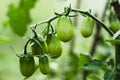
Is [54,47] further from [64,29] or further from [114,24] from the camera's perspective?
[114,24]

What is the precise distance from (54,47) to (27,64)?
0.10 metres

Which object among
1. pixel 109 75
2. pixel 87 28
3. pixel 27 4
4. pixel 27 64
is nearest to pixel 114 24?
pixel 87 28

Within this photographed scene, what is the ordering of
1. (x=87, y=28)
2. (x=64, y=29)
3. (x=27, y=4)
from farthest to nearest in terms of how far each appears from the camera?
(x=27, y=4) → (x=87, y=28) → (x=64, y=29)

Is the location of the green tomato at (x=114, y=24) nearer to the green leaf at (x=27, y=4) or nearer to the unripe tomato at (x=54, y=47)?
the unripe tomato at (x=54, y=47)

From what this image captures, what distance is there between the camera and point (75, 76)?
2584 mm

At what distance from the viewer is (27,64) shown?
149cm

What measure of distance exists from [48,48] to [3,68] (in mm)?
1493

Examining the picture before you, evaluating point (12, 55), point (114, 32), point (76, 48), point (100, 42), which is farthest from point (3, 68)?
point (114, 32)

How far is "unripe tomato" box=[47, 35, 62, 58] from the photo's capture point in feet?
4.96

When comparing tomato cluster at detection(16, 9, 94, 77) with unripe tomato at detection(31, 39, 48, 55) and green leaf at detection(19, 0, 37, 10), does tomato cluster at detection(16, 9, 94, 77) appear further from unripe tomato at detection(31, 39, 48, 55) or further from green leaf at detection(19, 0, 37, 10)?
green leaf at detection(19, 0, 37, 10)

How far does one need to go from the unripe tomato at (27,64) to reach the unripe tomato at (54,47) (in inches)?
2.6

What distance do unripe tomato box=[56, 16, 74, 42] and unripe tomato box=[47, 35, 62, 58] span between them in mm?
36

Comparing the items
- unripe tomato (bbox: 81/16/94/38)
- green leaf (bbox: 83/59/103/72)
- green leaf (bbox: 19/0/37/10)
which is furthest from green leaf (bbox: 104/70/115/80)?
green leaf (bbox: 19/0/37/10)

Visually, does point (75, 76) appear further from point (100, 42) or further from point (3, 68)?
point (3, 68)
